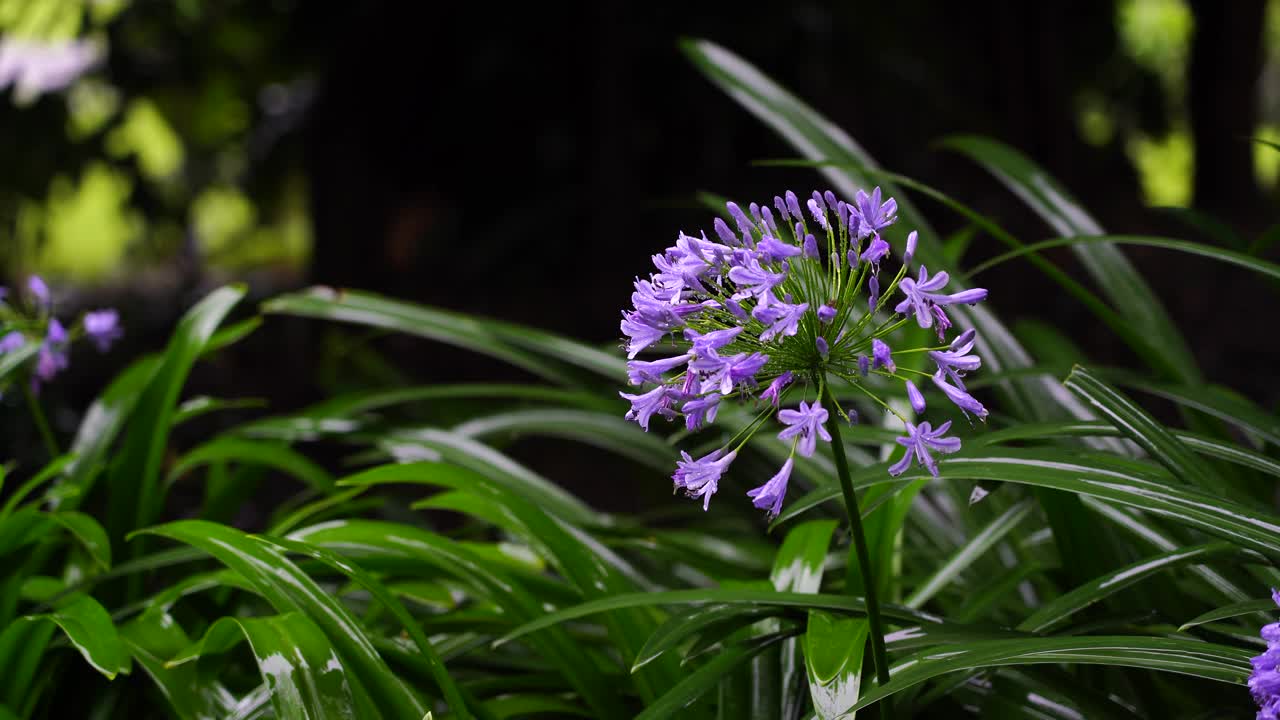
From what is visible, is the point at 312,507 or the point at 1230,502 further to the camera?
the point at 312,507

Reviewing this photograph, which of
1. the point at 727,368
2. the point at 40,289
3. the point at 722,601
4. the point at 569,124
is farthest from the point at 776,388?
the point at 569,124

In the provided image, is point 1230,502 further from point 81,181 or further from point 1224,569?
point 81,181

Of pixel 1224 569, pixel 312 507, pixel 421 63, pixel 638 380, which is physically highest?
A: pixel 421 63

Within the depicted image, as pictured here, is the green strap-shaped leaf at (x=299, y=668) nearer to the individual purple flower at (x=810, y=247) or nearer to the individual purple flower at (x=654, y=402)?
the individual purple flower at (x=654, y=402)

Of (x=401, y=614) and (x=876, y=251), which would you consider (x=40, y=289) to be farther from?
(x=876, y=251)

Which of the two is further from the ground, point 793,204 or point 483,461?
point 793,204

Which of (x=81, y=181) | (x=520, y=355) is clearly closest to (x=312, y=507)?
(x=520, y=355)
